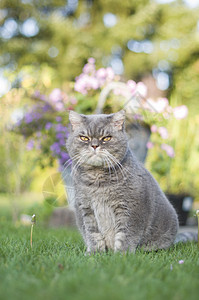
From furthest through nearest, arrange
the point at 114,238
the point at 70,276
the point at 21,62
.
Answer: the point at 21,62 → the point at 114,238 → the point at 70,276

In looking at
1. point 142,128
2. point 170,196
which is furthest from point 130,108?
point 170,196

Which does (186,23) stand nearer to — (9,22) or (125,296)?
(9,22)

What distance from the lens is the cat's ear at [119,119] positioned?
7.22 ft

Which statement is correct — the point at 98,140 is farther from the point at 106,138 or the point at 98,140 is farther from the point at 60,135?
the point at 60,135

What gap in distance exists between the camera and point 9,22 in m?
11.5

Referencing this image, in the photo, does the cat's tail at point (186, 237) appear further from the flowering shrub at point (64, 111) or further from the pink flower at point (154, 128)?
the pink flower at point (154, 128)

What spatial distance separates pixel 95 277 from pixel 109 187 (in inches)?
33.5

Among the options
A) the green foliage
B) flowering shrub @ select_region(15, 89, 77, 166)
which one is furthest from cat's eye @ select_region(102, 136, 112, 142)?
the green foliage

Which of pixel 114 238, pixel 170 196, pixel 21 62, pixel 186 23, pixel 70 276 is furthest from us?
pixel 21 62

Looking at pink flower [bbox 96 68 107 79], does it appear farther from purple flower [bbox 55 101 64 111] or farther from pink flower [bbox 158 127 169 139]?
pink flower [bbox 158 127 169 139]

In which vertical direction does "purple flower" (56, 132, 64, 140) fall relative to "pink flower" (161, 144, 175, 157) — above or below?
above

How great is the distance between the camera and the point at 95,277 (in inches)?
52.4

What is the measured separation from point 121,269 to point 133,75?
9.30 m

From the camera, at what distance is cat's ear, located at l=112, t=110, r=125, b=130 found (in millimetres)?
2201
